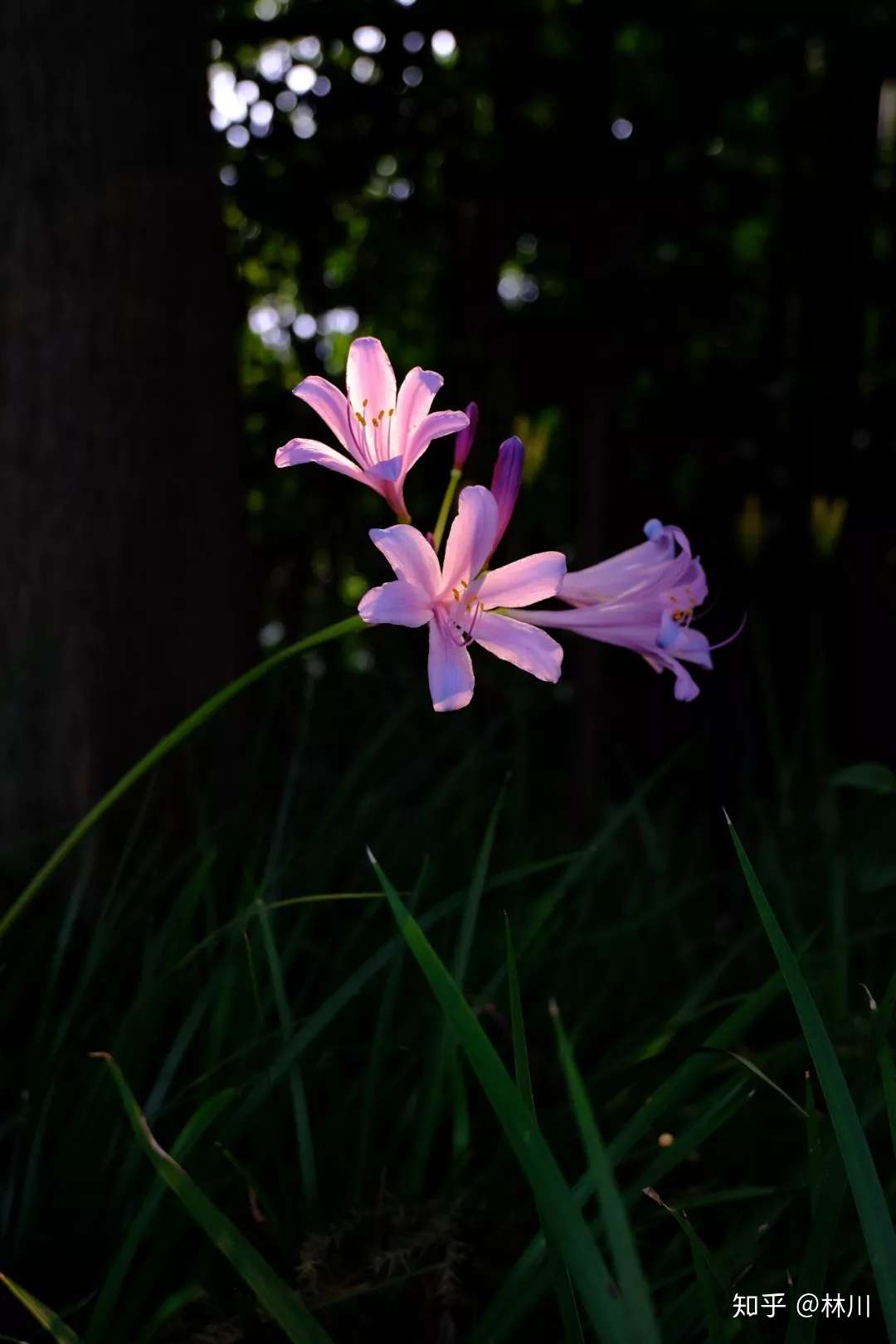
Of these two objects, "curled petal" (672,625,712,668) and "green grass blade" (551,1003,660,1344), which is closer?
"green grass blade" (551,1003,660,1344)

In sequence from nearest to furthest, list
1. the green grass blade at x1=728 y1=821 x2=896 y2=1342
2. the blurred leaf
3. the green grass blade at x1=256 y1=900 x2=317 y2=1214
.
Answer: the green grass blade at x1=728 y1=821 x2=896 y2=1342, the green grass blade at x1=256 y1=900 x2=317 y2=1214, the blurred leaf

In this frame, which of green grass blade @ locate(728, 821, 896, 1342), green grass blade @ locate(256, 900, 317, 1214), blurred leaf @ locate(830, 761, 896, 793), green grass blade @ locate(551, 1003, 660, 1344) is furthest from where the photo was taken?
blurred leaf @ locate(830, 761, 896, 793)

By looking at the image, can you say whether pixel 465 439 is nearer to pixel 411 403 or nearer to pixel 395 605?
pixel 411 403

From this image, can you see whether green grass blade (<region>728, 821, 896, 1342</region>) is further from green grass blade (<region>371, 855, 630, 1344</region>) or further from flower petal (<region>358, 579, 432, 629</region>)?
flower petal (<region>358, 579, 432, 629</region>)

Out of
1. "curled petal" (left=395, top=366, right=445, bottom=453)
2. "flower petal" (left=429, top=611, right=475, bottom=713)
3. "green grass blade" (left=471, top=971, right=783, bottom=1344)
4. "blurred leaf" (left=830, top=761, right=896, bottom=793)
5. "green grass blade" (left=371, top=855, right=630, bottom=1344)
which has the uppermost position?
"curled petal" (left=395, top=366, right=445, bottom=453)

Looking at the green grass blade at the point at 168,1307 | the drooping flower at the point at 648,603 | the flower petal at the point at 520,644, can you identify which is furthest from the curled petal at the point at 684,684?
the green grass blade at the point at 168,1307

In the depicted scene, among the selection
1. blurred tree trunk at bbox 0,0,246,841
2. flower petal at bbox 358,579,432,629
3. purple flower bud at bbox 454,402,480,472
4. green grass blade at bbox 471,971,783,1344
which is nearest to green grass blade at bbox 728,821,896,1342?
green grass blade at bbox 471,971,783,1344

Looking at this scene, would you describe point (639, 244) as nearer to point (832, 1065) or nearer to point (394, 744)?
point (394, 744)

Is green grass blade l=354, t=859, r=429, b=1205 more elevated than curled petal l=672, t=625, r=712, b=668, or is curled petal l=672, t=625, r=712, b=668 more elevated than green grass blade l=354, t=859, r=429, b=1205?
curled petal l=672, t=625, r=712, b=668
